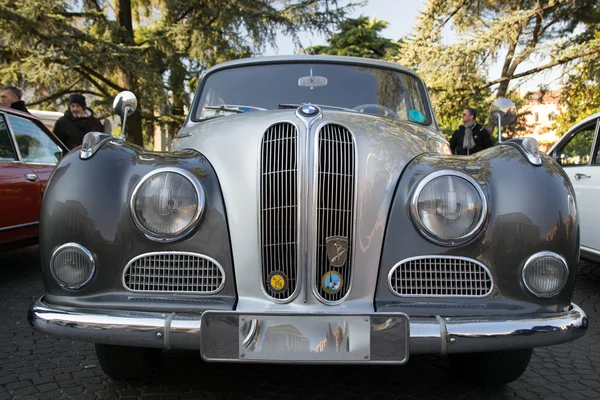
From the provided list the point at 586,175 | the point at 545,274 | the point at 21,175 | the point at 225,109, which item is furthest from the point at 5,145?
the point at 586,175

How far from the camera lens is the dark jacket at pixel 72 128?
22.5 feet

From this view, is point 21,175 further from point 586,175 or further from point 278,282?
point 586,175

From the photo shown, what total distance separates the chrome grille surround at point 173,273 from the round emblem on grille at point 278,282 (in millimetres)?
213

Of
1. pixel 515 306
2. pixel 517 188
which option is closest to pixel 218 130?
pixel 517 188

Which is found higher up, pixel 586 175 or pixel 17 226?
pixel 586 175

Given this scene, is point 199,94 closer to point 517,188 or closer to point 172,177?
point 172,177

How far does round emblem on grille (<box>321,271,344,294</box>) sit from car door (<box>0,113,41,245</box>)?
139 inches

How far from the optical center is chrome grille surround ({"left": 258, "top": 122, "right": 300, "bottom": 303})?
2232 millimetres

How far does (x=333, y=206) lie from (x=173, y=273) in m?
0.74

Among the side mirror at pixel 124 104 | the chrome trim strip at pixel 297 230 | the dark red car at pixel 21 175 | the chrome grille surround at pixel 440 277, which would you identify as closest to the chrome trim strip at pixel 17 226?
the dark red car at pixel 21 175

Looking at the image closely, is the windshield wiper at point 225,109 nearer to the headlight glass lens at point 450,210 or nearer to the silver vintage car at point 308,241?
the silver vintage car at point 308,241

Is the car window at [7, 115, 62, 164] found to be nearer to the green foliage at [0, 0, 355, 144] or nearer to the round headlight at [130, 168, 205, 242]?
the round headlight at [130, 168, 205, 242]

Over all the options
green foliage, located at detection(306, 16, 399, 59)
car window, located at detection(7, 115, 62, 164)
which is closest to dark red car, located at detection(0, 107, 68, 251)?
car window, located at detection(7, 115, 62, 164)

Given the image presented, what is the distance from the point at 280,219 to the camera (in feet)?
7.37
